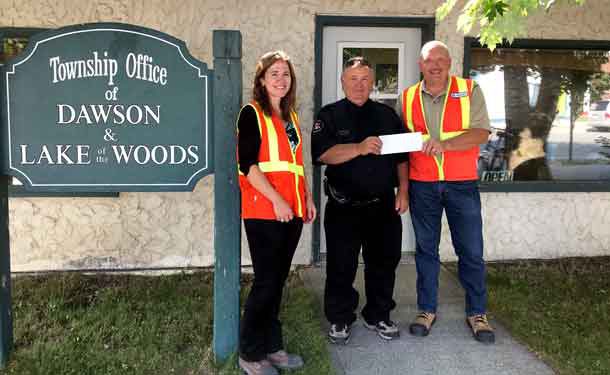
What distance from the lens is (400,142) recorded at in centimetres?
346

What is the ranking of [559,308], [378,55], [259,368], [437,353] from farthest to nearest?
[378,55]
[559,308]
[437,353]
[259,368]

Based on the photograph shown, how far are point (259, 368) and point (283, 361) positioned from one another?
0.17 metres

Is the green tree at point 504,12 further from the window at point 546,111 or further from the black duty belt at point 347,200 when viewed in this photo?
the window at point 546,111

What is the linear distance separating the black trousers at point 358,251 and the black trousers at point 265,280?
1.60 feet

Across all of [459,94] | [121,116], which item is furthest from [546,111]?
[121,116]

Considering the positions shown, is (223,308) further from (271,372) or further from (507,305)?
(507,305)

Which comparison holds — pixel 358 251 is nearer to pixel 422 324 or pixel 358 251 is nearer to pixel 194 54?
pixel 422 324

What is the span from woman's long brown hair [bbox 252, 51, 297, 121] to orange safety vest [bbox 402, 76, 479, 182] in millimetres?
957

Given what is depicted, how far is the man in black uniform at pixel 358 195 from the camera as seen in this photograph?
138 inches

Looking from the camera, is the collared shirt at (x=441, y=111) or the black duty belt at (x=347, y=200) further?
the collared shirt at (x=441, y=111)

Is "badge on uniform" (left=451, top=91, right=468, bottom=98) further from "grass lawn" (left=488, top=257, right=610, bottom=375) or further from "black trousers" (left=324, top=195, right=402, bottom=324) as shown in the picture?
"grass lawn" (left=488, top=257, right=610, bottom=375)

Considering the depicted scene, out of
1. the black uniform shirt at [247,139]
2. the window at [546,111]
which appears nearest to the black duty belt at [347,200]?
the black uniform shirt at [247,139]

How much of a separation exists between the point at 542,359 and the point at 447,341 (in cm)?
59

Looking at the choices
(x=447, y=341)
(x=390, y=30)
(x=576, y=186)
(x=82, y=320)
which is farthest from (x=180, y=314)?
(x=576, y=186)
